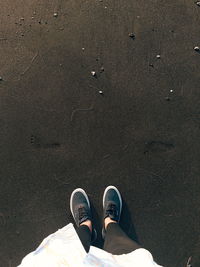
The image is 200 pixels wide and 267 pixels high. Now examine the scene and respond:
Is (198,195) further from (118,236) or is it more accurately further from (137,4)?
(137,4)

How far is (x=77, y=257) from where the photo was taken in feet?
5.13

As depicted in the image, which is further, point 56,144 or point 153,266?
point 56,144

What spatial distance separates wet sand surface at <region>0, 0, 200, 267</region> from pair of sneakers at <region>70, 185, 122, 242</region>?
78 mm

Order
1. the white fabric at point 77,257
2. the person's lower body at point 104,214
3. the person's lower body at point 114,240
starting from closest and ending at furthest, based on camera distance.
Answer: the white fabric at point 77,257 → the person's lower body at point 114,240 → the person's lower body at point 104,214

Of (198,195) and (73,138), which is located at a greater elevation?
(73,138)

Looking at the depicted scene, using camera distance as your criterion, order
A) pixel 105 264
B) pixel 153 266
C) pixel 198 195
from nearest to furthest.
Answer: pixel 105 264 → pixel 153 266 → pixel 198 195

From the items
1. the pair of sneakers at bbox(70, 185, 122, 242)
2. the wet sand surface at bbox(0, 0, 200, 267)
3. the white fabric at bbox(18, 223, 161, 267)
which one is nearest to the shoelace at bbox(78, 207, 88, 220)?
the pair of sneakers at bbox(70, 185, 122, 242)

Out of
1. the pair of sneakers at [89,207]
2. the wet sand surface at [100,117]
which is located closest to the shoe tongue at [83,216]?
the pair of sneakers at [89,207]

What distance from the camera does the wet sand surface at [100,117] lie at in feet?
7.98

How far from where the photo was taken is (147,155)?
8.02ft

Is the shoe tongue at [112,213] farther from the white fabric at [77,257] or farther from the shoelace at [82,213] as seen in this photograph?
the white fabric at [77,257]

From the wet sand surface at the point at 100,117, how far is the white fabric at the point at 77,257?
63cm

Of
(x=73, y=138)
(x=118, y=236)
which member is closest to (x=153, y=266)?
(x=118, y=236)

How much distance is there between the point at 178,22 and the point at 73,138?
1.47 m
